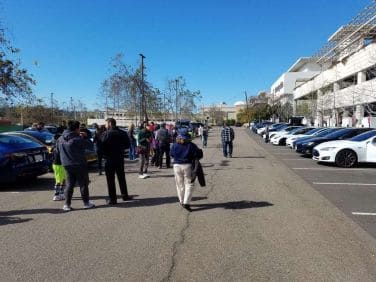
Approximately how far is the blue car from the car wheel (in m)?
9.77

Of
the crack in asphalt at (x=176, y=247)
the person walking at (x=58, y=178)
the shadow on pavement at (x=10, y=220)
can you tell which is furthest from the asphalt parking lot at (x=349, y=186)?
the person walking at (x=58, y=178)

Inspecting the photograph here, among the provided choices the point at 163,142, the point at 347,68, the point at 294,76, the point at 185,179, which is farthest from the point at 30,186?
the point at 294,76

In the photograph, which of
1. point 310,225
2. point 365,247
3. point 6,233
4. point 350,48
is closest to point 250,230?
point 310,225

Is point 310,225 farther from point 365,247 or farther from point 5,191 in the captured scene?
point 5,191

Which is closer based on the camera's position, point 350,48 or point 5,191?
point 5,191

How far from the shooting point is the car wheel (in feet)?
48.0

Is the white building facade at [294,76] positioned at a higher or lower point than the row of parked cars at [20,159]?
higher

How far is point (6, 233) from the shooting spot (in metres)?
6.17

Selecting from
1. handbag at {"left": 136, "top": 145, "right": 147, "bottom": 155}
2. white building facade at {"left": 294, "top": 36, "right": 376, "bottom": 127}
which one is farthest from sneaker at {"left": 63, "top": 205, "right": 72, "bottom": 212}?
white building facade at {"left": 294, "top": 36, "right": 376, "bottom": 127}

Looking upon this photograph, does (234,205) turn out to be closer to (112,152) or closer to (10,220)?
(112,152)

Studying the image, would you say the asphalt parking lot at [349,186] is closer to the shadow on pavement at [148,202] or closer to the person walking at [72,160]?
the shadow on pavement at [148,202]

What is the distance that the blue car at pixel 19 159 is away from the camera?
9961mm

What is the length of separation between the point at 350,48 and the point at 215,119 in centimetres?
8193

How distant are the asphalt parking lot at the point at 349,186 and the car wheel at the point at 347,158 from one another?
257 mm
